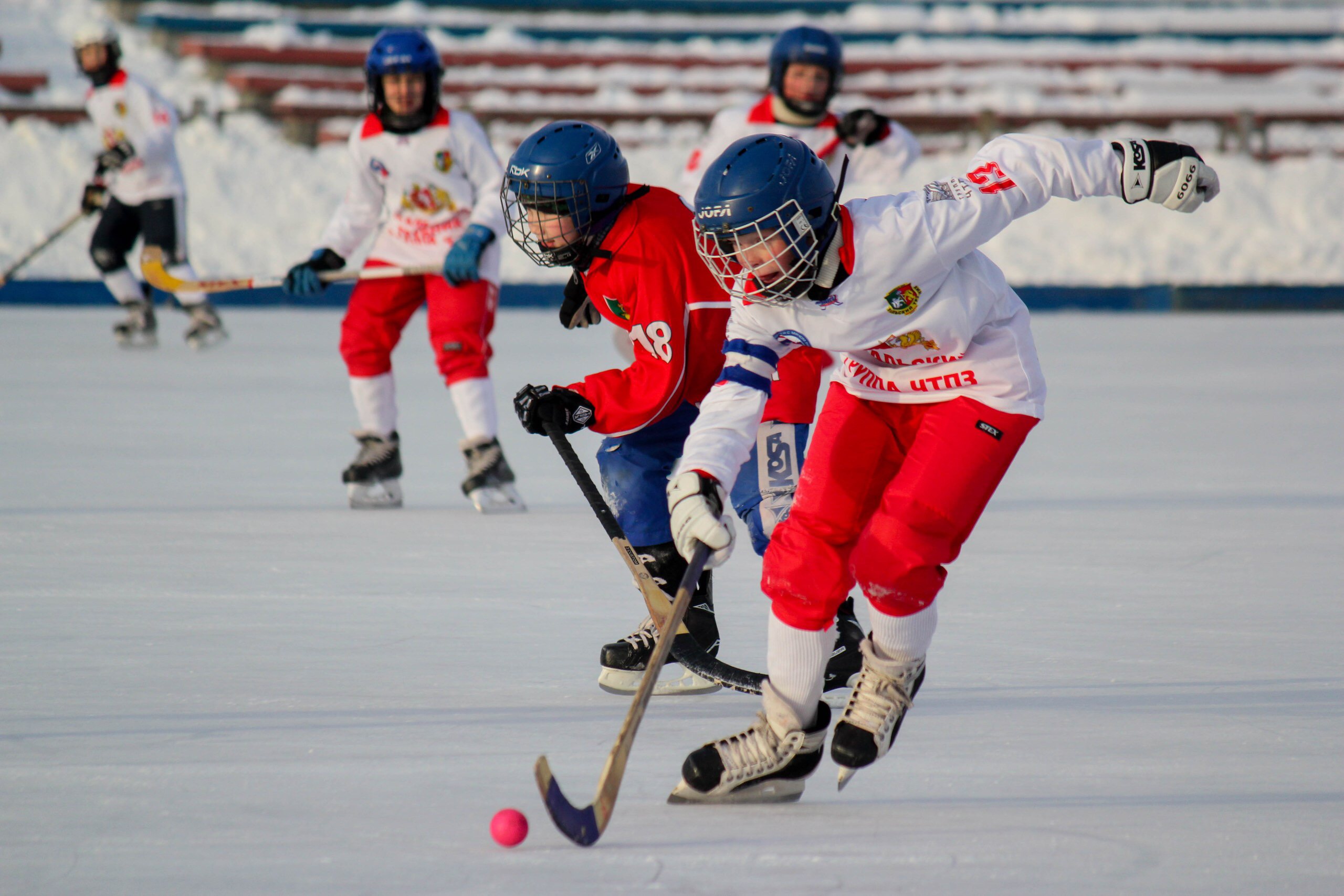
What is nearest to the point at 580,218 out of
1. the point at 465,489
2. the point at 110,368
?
the point at 465,489

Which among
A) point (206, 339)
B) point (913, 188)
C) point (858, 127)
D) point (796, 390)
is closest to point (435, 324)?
point (858, 127)

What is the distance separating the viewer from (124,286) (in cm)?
865

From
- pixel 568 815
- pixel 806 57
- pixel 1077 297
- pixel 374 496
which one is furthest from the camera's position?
pixel 1077 297

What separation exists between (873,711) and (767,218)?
2.44 feet

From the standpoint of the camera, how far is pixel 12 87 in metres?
15.3

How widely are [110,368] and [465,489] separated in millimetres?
4055

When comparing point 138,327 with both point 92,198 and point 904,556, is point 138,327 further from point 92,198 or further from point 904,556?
point 904,556

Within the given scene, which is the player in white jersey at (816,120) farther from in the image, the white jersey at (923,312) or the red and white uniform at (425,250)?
the white jersey at (923,312)

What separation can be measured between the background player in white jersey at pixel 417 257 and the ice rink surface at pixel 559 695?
21 cm

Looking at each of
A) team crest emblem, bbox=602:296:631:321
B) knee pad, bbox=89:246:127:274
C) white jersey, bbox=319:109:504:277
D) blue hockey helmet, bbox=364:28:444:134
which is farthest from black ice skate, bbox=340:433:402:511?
knee pad, bbox=89:246:127:274

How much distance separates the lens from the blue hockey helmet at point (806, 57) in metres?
5.08

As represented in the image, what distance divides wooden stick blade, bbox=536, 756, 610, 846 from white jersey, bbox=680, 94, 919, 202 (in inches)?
138

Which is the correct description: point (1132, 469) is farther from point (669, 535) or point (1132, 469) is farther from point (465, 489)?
point (669, 535)

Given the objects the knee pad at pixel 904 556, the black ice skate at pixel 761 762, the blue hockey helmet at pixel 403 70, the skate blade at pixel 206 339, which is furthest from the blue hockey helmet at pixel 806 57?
the skate blade at pixel 206 339
